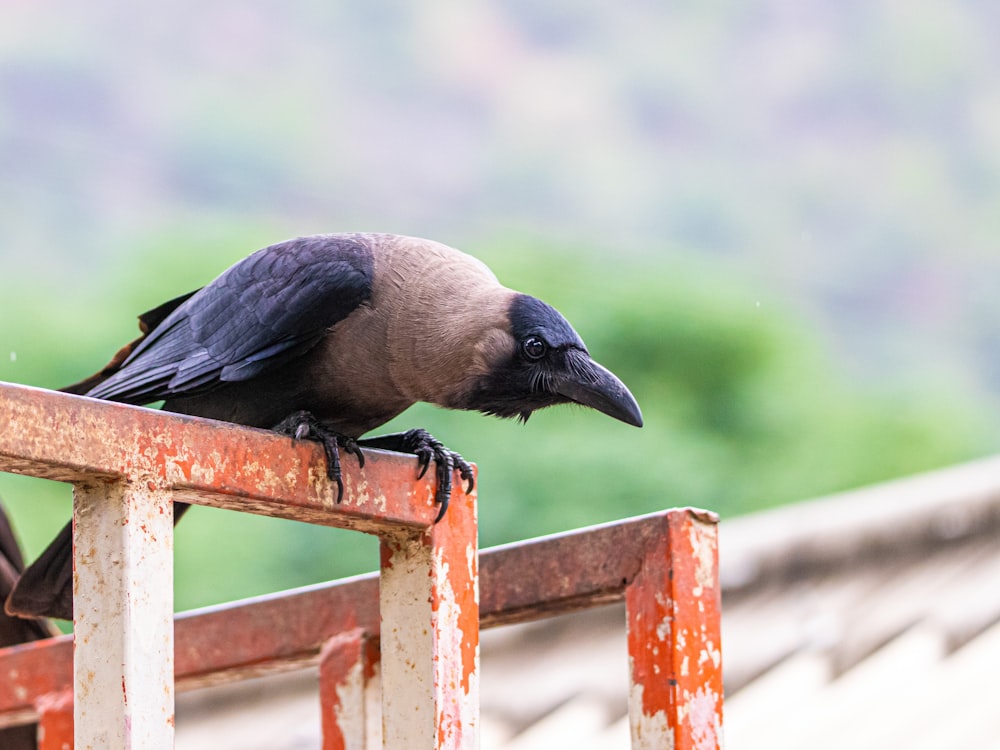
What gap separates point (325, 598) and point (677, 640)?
68cm

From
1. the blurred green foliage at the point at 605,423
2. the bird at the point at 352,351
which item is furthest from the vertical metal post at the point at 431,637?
the blurred green foliage at the point at 605,423

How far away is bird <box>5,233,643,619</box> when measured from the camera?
277 cm

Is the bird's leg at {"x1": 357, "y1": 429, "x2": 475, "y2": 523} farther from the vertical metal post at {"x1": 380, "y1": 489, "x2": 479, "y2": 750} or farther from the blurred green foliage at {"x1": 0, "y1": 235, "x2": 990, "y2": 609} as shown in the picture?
the blurred green foliage at {"x1": 0, "y1": 235, "x2": 990, "y2": 609}

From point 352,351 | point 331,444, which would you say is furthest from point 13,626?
point 331,444

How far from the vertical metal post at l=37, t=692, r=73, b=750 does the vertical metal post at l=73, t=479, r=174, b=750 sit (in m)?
1.06

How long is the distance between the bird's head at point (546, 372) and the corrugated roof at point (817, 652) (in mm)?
1559

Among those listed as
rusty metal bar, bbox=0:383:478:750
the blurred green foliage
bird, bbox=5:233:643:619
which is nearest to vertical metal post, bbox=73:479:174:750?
rusty metal bar, bbox=0:383:478:750

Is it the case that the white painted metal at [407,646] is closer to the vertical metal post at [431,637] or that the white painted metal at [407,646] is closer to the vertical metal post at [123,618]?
the vertical metal post at [431,637]

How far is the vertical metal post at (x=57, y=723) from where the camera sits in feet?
8.93

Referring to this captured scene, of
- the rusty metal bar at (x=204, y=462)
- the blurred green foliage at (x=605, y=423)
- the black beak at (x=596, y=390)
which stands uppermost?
the blurred green foliage at (x=605, y=423)

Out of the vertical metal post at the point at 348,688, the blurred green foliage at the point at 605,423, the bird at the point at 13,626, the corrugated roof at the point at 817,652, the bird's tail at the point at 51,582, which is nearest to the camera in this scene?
the vertical metal post at the point at 348,688

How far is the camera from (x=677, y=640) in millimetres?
2236

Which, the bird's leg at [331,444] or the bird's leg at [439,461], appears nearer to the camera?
the bird's leg at [331,444]

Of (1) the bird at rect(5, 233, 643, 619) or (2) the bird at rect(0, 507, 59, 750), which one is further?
(2) the bird at rect(0, 507, 59, 750)
